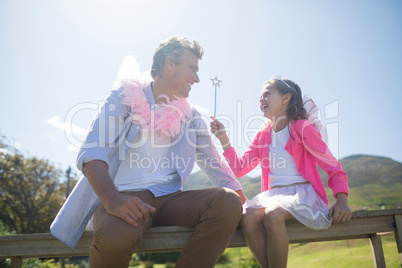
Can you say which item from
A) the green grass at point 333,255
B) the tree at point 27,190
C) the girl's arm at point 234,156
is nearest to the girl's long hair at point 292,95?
the girl's arm at point 234,156

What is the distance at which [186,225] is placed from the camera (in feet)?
5.82

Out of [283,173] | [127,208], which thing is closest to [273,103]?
[283,173]

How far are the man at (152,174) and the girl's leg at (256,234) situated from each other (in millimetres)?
188

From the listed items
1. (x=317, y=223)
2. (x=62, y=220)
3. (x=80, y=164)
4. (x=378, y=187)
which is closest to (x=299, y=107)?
(x=317, y=223)

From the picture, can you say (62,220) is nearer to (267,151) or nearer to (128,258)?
(128,258)

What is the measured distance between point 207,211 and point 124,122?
861 millimetres

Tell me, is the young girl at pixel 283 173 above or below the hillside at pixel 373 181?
above

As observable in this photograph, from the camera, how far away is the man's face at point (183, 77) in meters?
2.38

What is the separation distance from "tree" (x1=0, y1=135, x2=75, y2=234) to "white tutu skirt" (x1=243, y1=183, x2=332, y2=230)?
20085 millimetres

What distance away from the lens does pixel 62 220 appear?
5.84 ft

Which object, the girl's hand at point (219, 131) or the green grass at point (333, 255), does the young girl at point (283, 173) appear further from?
the green grass at point (333, 255)

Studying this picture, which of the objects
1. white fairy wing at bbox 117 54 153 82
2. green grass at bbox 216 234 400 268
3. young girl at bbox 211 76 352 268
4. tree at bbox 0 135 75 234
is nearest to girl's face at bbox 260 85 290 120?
young girl at bbox 211 76 352 268

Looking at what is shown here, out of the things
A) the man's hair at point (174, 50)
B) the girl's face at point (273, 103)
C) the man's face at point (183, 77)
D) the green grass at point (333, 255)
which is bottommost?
the green grass at point (333, 255)

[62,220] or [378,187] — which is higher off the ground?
[62,220]
